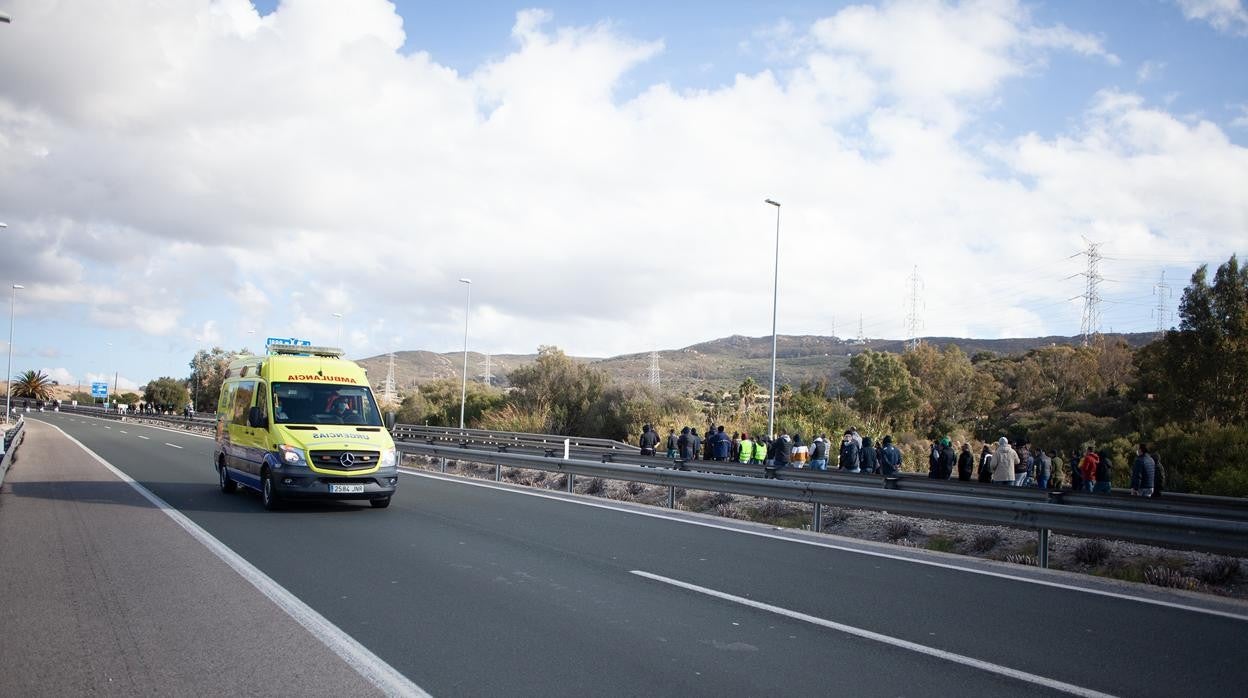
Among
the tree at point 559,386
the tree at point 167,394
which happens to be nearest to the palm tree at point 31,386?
the tree at point 167,394

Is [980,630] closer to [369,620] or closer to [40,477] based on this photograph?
[369,620]

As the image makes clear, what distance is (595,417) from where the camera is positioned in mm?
43125

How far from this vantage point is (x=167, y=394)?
331ft

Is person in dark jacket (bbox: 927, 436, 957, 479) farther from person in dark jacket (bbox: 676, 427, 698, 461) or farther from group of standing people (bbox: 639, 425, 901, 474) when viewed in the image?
person in dark jacket (bbox: 676, 427, 698, 461)

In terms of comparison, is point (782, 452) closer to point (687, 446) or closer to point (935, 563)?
point (687, 446)

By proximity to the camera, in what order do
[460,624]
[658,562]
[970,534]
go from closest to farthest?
[460,624] < [658,562] < [970,534]

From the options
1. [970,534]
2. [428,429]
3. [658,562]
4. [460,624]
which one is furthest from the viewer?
[428,429]

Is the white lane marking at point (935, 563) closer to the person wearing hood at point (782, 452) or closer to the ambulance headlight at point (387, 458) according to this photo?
the ambulance headlight at point (387, 458)

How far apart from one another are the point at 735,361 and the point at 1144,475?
114m

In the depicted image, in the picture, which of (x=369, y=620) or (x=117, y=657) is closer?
(x=117, y=657)

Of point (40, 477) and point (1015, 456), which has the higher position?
point (1015, 456)

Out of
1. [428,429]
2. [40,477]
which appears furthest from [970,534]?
[428,429]

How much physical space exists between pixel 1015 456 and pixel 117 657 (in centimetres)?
1829

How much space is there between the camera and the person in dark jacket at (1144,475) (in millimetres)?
16328
